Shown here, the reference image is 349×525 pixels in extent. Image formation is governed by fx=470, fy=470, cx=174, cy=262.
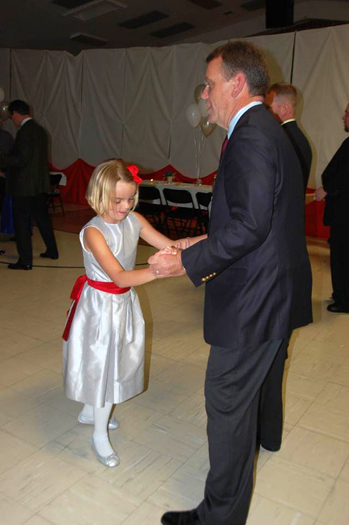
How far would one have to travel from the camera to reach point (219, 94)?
1.42 metres

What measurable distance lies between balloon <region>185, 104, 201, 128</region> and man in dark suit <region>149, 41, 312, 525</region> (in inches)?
247

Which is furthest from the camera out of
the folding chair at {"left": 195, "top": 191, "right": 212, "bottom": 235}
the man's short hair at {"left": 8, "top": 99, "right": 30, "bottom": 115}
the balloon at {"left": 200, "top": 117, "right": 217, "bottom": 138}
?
the balloon at {"left": 200, "top": 117, "right": 217, "bottom": 138}

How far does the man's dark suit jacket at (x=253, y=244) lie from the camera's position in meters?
1.27

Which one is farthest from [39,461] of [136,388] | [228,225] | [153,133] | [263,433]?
[153,133]

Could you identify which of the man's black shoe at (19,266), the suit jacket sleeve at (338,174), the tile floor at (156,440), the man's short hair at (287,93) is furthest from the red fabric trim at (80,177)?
the tile floor at (156,440)

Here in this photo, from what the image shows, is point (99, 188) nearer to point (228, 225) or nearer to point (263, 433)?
point (228, 225)

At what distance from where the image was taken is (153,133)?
877 cm

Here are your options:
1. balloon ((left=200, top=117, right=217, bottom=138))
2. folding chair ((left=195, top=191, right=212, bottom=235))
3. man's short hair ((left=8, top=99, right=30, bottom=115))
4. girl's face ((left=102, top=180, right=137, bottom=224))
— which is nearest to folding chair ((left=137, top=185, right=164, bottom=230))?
folding chair ((left=195, top=191, right=212, bottom=235))

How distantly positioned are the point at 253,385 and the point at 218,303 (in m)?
0.28

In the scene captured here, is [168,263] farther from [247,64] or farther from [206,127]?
[206,127]

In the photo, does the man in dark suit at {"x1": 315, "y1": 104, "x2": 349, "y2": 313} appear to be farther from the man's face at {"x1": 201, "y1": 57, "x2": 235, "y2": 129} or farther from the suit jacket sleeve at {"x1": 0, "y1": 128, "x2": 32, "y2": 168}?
the suit jacket sleeve at {"x1": 0, "y1": 128, "x2": 32, "y2": 168}

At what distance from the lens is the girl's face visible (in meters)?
1.78

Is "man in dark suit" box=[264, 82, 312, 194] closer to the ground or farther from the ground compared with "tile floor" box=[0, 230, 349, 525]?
farther from the ground

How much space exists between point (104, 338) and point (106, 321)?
7cm
